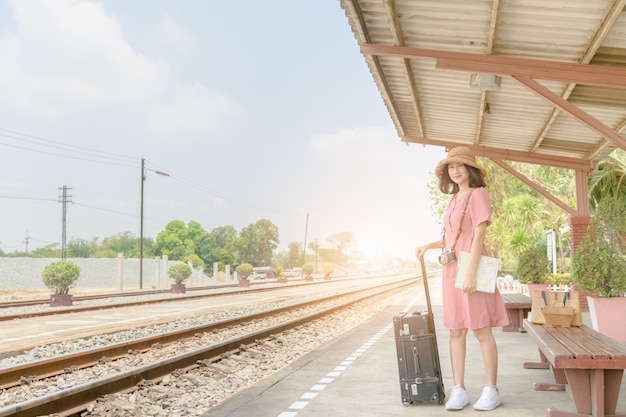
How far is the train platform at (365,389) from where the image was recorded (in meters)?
6.05

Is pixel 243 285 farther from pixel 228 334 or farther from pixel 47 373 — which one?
pixel 47 373

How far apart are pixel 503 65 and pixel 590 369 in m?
6.12

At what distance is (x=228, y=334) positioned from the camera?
1416 centimetres

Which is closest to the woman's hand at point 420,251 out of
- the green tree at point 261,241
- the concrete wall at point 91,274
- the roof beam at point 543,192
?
the roof beam at point 543,192

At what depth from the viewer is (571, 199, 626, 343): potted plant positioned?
10445 millimetres

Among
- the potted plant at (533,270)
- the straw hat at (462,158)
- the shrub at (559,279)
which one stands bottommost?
the shrub at (559,279)

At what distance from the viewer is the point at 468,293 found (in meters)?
5.87

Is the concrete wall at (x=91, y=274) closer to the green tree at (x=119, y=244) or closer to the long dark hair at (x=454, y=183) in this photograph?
the long dark hair at (x=454, y=183)

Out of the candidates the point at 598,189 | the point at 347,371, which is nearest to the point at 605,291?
the point at 347,371

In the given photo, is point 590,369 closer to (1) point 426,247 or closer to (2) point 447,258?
(2) point 447,258

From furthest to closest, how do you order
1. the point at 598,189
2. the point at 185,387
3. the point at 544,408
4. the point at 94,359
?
the point at 598,189
the point at 94,359
the point at 185,387
the point at 544,408

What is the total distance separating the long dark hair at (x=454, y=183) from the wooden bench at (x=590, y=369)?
4.84 ft

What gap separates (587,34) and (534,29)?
0.69 metres

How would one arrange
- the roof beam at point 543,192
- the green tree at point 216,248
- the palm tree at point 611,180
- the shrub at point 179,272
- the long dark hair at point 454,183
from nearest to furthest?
the long dark hair at point 454,183
the roof beam at point 543,192
the palm tree at point 611,180
the shrub at point 179,272
the green tree at point 216,248
